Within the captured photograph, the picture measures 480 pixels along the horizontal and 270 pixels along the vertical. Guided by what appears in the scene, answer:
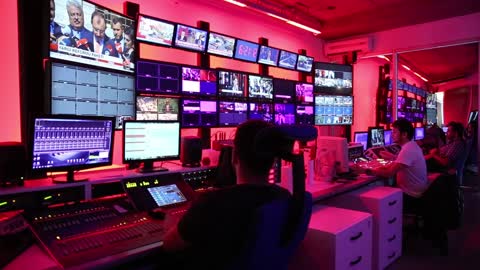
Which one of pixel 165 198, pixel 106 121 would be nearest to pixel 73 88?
pixel 106 121

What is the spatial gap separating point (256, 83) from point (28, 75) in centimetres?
286

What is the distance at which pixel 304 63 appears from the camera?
577 centimetres

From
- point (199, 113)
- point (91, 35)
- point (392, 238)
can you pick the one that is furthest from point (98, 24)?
point (392, 238)

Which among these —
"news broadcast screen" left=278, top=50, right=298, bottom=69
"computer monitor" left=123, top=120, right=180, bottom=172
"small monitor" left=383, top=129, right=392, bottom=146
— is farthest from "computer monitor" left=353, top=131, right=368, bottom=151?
"computer monitor" left=123, top=120, right=180, bottom=172

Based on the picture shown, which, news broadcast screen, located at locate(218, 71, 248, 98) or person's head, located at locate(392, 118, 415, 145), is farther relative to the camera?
news broadcast screen, located at locate(218, 71, 248, 98)

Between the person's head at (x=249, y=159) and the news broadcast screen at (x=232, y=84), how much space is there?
2781 millimetres

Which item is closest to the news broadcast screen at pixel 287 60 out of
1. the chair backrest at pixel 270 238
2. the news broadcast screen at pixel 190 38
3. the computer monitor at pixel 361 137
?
the computer monitor at pixel 361 137

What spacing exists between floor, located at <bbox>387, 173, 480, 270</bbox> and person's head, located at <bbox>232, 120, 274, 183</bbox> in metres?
2.33

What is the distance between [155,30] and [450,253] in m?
3.68

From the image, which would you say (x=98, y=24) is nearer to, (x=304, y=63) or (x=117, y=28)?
(x=117, y=28)

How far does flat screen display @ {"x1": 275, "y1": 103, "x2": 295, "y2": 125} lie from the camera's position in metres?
5.04

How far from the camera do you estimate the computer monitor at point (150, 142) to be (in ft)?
7.78

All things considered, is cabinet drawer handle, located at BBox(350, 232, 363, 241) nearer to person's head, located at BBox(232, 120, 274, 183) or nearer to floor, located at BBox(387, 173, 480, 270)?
floor, located at BBox(387, 173, 480, 270)

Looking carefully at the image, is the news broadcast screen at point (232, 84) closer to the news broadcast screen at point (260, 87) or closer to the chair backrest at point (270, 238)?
the news broadcast screen at point (260, 87)
